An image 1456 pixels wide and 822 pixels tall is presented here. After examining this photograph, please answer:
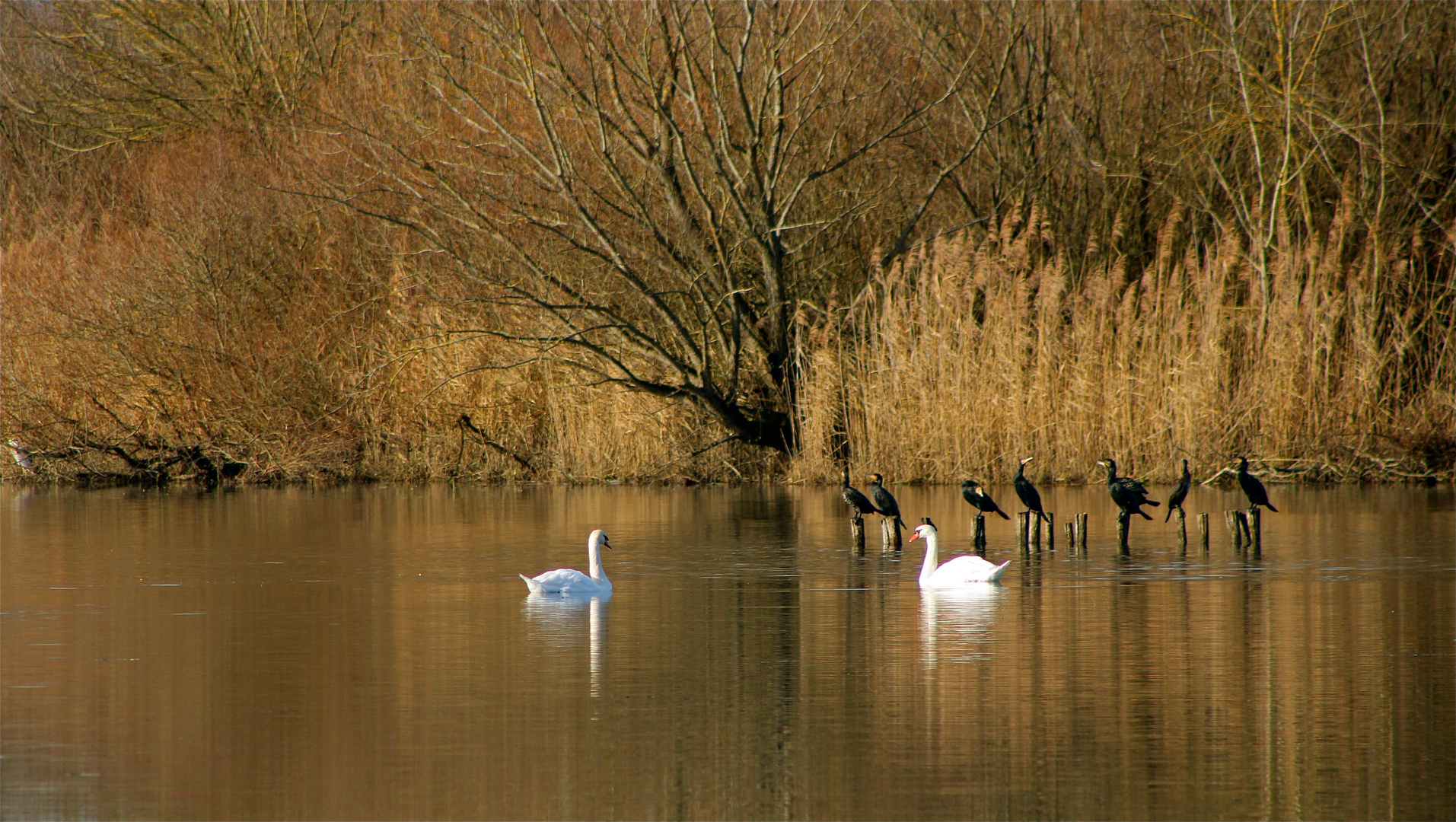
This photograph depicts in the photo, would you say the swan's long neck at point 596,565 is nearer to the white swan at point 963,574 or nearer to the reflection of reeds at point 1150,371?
the white swan at point 963,574

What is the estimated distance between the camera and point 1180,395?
16875 millimetres

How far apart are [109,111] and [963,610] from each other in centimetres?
2287

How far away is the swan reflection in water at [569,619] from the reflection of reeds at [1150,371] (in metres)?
8.45

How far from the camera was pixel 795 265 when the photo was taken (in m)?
Result: 20.2

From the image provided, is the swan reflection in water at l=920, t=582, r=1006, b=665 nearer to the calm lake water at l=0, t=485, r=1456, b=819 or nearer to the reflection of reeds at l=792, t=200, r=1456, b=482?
the calm lake water at l=0, t=485, r=1456, b=819

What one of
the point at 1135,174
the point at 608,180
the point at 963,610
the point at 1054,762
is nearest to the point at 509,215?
the point at 608,180

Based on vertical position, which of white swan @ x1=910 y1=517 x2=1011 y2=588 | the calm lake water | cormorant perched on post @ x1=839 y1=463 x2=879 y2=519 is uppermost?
cormorant perched on post @ x1=839 y1=463 x2=879 y2=519

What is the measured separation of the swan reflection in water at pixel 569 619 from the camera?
26.6ft

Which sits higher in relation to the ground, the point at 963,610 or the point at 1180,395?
the point at 1180,395

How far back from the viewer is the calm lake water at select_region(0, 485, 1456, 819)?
530cm

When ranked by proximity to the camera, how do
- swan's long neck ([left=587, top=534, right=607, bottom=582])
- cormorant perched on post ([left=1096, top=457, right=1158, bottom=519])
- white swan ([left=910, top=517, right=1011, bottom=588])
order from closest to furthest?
swan's long neck ([left=587, top=534, right=607, bottom=582]) < white swan ([left=910, top=517, right=1011, bottom=588]) < cormorant perched on post ([left=1096, top=457, right=1158, bottom=519])

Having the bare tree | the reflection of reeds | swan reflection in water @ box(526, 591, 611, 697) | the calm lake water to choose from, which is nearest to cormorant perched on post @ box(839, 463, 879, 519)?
the calm lake water

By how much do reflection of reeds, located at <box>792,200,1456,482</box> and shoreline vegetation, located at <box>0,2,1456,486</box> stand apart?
0.13ft

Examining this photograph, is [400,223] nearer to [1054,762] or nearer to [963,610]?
[963,610]
